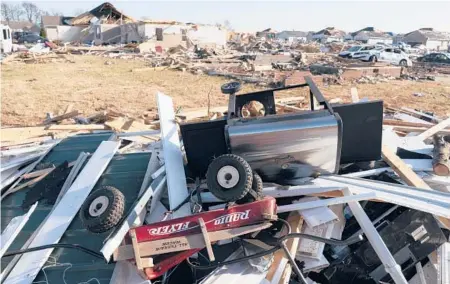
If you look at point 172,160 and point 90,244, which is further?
point 172,160

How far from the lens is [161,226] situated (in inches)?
96.6

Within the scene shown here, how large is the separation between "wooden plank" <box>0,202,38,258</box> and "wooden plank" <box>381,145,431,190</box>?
3233 millimetres

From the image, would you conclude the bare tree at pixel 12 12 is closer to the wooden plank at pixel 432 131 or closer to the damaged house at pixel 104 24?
the damaged house at pixel 104 24

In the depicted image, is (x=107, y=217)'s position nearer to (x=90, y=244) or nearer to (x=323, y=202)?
(x=90, y=244)

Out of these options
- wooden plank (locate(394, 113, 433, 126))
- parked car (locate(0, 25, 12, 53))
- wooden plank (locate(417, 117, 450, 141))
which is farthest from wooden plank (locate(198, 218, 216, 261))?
parked car (locate(0, 25, 12, 53))

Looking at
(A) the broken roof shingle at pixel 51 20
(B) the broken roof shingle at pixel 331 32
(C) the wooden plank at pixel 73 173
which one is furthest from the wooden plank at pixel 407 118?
(B) the broken roof shingle at pixel 331 32

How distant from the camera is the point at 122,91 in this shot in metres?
13.1

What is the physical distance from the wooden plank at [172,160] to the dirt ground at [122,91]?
5314 mm

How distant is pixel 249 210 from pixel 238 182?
8.0 inches

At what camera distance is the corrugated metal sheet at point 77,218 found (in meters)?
2.78

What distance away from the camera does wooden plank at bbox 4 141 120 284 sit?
2.77 m

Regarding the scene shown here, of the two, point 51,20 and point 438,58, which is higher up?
point 51,20

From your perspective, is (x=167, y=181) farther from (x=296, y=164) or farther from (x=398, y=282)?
(x=398, y=282)

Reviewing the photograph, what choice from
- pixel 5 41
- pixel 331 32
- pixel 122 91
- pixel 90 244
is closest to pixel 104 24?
pixel 5 41
